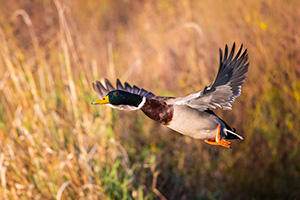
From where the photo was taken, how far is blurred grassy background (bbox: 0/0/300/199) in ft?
8.25

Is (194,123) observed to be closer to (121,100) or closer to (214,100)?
(214,100)

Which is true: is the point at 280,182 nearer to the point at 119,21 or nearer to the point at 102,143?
the point at 102,143

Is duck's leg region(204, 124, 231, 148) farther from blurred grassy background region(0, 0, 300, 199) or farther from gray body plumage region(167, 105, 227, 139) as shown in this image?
blurred grassy background region(0, 0, 300, 199)

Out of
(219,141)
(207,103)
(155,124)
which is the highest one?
(155,124)

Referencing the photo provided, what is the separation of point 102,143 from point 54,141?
293mm

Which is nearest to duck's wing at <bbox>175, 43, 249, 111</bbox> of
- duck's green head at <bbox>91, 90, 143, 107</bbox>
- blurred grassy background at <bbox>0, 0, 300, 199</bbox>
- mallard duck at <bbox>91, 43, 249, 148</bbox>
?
mallard duck at <bbox>91, 43, 249, 148</bbox>

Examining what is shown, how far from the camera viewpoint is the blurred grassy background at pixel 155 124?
2516 millimetres

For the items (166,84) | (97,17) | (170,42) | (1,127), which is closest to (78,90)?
(1,127)

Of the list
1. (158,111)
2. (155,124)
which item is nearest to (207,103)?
(158,111)

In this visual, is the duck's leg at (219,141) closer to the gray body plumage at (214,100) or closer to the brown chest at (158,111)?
the gray body plumage at (214,100)

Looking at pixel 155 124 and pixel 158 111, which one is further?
pixel 155 124

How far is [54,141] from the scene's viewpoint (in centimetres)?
258

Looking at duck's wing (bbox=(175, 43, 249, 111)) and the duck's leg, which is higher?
duck's wing (bbox=(175, 43, 249, 111))

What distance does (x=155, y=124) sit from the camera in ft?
11.5
